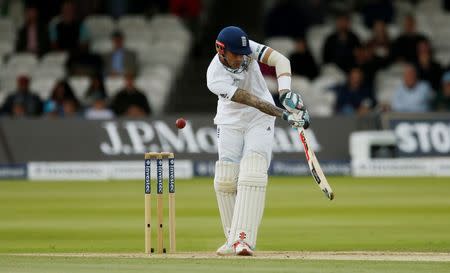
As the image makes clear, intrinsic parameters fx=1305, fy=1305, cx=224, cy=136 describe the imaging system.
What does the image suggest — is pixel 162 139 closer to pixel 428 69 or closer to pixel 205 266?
pixel 428 69

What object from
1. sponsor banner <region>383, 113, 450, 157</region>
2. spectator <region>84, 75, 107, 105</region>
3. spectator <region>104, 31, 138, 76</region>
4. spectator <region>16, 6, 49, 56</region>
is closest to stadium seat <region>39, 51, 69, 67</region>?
spectator <region>16, 6, 49, 56</region>

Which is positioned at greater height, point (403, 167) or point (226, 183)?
point (226, 183)

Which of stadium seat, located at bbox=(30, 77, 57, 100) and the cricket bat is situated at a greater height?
the cricket bat

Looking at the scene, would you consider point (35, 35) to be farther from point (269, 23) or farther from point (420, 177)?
point (420, 177)

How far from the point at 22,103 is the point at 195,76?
294 cm

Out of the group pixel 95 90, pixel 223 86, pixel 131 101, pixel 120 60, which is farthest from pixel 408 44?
pixel 223 86

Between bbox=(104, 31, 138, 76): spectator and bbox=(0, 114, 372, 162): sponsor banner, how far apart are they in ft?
4.92

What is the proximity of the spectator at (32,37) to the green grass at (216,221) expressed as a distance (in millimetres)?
3946

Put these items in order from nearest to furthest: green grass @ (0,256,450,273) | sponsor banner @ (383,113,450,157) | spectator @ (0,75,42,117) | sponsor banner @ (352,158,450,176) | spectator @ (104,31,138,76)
→ green grass @ (0,256,450,273) < sponsor banner @ (352,158,450,176) < sponsor banner @ (383,113,450,157) < spectator @ (0,75,42,117) < spectator @ (104,31,138,76)

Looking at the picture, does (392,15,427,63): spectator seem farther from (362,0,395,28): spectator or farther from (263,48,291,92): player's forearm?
(263,48,291,92): player's forearm

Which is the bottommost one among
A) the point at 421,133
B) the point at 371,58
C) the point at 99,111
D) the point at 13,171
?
the point at 13,171

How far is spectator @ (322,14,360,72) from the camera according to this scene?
18.1 metres

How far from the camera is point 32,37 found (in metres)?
19.5

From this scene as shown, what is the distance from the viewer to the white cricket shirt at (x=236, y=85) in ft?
26.7
